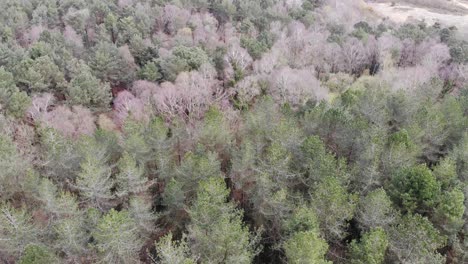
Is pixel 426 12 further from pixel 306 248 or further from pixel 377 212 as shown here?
pixel 306 248

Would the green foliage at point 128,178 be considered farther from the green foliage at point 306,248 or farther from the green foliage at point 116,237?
the green foliage at point 306,248

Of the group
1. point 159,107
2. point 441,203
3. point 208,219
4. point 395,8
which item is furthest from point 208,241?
point 395,8

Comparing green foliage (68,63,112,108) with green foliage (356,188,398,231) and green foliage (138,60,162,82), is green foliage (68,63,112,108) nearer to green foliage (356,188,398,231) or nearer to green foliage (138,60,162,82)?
green foliage (138,60,162,82)

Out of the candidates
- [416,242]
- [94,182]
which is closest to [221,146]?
[94,182]

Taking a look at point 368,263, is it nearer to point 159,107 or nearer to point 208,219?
point 208,219

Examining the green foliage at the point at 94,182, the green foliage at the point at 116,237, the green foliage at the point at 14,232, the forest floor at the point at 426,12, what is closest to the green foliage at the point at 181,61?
the green foliage at the point at 94,182

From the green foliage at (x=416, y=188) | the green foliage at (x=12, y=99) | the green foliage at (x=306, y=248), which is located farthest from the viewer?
the green foliage at (x=12, y=99)
